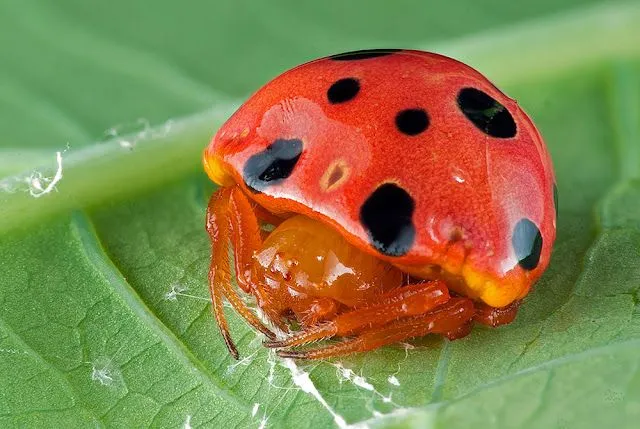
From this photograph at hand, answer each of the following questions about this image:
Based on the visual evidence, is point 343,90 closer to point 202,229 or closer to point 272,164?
point 272,164

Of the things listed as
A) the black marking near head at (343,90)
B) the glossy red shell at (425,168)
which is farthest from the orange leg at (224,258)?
the black marking near head at (343,90)

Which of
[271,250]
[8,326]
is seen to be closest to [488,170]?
[271,250]

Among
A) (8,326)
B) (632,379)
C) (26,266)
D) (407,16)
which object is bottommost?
(632,379)

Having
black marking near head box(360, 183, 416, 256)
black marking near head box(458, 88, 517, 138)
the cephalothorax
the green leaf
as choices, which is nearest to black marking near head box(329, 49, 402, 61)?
the cephalothorax

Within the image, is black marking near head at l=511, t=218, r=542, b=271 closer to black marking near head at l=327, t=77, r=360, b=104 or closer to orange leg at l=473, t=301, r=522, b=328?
orange leg at l=473, t=301, r=522, b=328

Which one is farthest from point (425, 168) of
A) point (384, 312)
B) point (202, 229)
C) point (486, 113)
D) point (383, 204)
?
point (202, 229)

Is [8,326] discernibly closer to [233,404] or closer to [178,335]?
[178,335]

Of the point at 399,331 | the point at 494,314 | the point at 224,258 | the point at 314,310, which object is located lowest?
the point at 494,314
